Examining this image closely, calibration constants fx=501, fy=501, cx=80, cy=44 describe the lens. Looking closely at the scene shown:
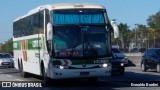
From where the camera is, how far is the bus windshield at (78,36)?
19.8 metres

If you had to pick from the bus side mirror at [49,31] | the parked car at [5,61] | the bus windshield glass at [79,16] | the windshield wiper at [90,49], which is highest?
the bus windshield glass at [79,16]

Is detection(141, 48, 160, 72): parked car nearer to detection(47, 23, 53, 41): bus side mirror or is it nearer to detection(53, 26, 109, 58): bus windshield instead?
detection(53, 26, 109, 58): bus windshield

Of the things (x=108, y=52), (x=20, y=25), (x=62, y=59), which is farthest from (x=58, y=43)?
(x=20, y=25)

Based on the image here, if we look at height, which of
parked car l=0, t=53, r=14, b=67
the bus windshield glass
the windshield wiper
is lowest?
parked car l=0, t=53, r=14, b=67

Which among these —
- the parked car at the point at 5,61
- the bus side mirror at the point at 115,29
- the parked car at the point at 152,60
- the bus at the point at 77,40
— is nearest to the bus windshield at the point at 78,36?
the bus at the point at 77,40

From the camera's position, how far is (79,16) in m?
20.4

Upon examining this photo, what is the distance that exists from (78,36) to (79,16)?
3.01 feet

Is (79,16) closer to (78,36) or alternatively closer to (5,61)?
(78,36)

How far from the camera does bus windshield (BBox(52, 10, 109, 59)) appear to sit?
780 inches

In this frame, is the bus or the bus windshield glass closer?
the bus

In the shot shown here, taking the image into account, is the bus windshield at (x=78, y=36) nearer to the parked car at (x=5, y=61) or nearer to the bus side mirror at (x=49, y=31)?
the bus side mirror at (x=49, y=31)

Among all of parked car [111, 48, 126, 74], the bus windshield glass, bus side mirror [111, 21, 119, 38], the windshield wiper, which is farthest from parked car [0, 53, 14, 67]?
bus side mirror [111, 21, 119, 38]

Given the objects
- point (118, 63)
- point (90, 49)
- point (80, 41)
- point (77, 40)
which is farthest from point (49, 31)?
point (118, 63)

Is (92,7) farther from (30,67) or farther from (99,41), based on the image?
(30,67)
